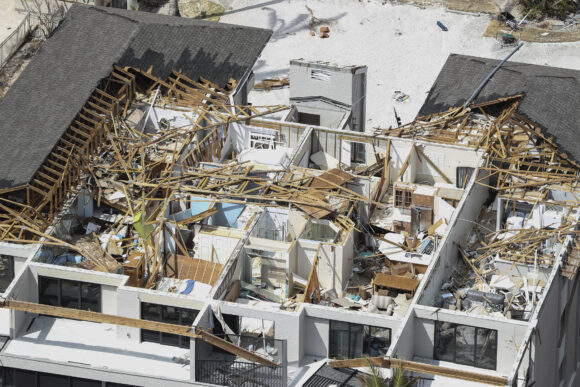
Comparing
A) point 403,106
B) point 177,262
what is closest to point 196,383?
point 177,262

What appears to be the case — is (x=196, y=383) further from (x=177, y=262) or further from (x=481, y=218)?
(x=481, y=218)

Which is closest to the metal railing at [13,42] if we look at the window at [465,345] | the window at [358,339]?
the window at [358,339]

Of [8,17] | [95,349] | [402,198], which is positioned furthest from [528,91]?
[8,17]

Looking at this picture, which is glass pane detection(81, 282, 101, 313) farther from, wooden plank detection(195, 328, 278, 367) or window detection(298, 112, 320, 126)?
window detection(298, 112, 320, 126)

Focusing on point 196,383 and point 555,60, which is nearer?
point 196,383

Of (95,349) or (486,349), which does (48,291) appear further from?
(486,349)

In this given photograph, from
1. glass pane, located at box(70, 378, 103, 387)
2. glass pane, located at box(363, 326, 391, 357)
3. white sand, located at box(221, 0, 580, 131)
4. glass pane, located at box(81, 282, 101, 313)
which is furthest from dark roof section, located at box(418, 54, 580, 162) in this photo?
glass pane, located at box(70, 378, 103, 387)
